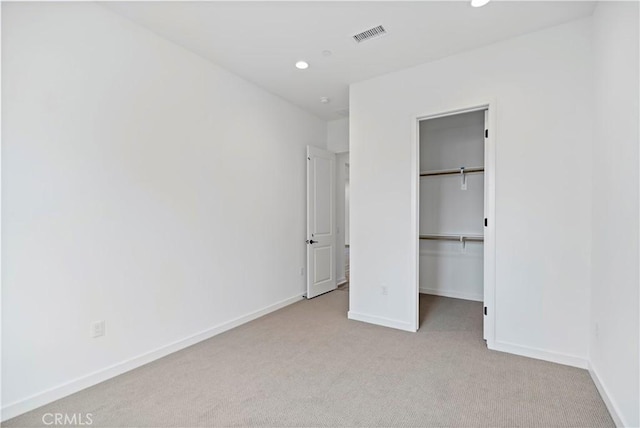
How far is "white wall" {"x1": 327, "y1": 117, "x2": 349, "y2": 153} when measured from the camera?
16.7 feet

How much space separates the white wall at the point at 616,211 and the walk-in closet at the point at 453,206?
78.8 inches

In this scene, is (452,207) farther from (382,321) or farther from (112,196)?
(112,196)

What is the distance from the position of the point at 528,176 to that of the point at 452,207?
2.01 metres

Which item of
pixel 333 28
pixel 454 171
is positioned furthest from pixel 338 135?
pixel 333 28

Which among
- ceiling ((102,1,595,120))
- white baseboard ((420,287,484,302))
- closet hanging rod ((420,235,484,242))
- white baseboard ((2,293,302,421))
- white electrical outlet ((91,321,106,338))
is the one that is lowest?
white baseboard ((420,287,484,302))

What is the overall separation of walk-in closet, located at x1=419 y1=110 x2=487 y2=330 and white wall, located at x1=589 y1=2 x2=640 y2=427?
200 centimetres

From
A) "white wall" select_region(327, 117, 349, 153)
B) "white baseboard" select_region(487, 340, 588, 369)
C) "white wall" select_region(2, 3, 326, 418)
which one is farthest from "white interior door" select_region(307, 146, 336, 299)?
"white baseboard" select_region(487, 340, 588, 369)

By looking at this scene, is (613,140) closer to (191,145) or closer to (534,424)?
(534,424)

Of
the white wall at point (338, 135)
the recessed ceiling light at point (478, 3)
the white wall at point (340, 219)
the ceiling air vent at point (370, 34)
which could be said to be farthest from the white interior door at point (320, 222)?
the recessed ceiling light at point (478, 3)

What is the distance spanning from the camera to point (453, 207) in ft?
15.4

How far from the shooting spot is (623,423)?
67.2 inches

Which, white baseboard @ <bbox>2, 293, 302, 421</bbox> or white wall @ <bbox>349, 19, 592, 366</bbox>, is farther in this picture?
white wall @ <bbox>349, 19, 592, 366</bbox>

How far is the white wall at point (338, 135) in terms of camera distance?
200 inches

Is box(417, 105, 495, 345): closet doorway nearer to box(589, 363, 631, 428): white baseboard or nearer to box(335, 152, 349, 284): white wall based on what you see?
box(335, 152, 349, 284): white wall
